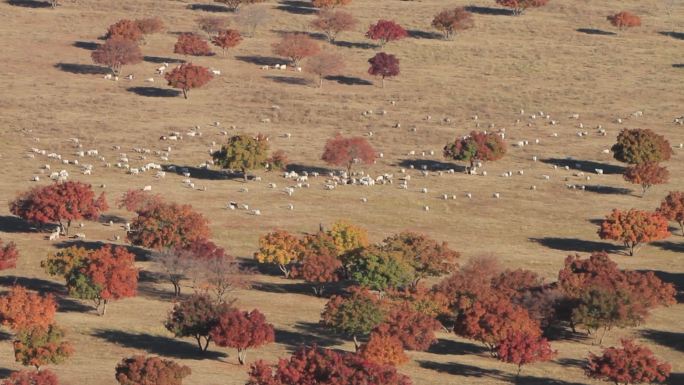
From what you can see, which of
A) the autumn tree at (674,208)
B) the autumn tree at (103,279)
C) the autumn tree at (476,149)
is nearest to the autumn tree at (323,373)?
the autumn tree at (103,279)

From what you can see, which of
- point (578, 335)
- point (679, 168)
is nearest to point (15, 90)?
point (679, 168)

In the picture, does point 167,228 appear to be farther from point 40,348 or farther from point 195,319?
point 40,348

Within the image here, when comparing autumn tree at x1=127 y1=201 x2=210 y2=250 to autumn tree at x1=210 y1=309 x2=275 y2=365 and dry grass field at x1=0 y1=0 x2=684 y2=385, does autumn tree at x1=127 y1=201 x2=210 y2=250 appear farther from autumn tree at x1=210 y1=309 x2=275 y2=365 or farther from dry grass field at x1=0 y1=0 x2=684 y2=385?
autumn tree at x1=210 y1=309 x2=275 y2=365

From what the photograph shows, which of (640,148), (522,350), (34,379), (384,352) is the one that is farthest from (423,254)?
(640,148)

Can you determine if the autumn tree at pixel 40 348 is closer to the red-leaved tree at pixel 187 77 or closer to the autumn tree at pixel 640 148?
the autumn tree at pixel 640 148

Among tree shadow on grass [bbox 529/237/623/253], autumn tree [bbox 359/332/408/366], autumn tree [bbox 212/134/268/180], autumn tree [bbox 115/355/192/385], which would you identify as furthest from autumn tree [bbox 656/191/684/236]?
autumn tree [bbox 115/355/192/385]
